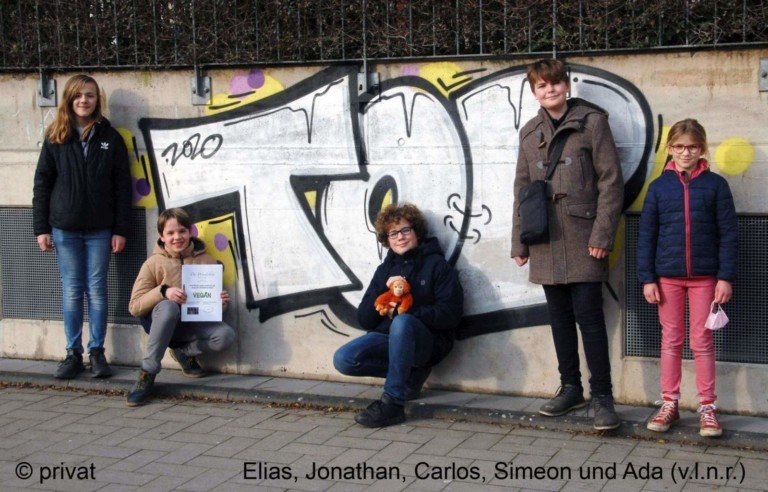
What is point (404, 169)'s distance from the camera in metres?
6.86

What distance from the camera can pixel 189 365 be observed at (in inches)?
293

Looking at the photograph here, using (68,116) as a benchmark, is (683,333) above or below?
below

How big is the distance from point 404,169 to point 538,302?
4.03 ft

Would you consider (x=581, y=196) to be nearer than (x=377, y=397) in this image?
Yes

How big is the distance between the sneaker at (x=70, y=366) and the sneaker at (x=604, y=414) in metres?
3.73

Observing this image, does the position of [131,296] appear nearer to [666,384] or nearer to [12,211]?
[12,211]

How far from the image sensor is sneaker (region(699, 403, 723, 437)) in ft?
18.6

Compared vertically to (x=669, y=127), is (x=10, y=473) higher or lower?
lower

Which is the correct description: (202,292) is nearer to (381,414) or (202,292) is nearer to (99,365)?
(99,365)

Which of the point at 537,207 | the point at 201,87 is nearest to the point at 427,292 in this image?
the point at 537,207

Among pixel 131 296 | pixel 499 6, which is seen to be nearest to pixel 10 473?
pixel 131 296

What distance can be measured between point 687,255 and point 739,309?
0.75 meters

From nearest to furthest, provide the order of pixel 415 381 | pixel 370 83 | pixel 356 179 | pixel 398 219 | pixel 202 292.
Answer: pixel 398 219 → pixel 415 381 → pixel 370 83 → pixel 356 179 → pixel 202 292

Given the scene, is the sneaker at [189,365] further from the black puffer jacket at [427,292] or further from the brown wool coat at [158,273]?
the black puffer jacket at [427,292]
